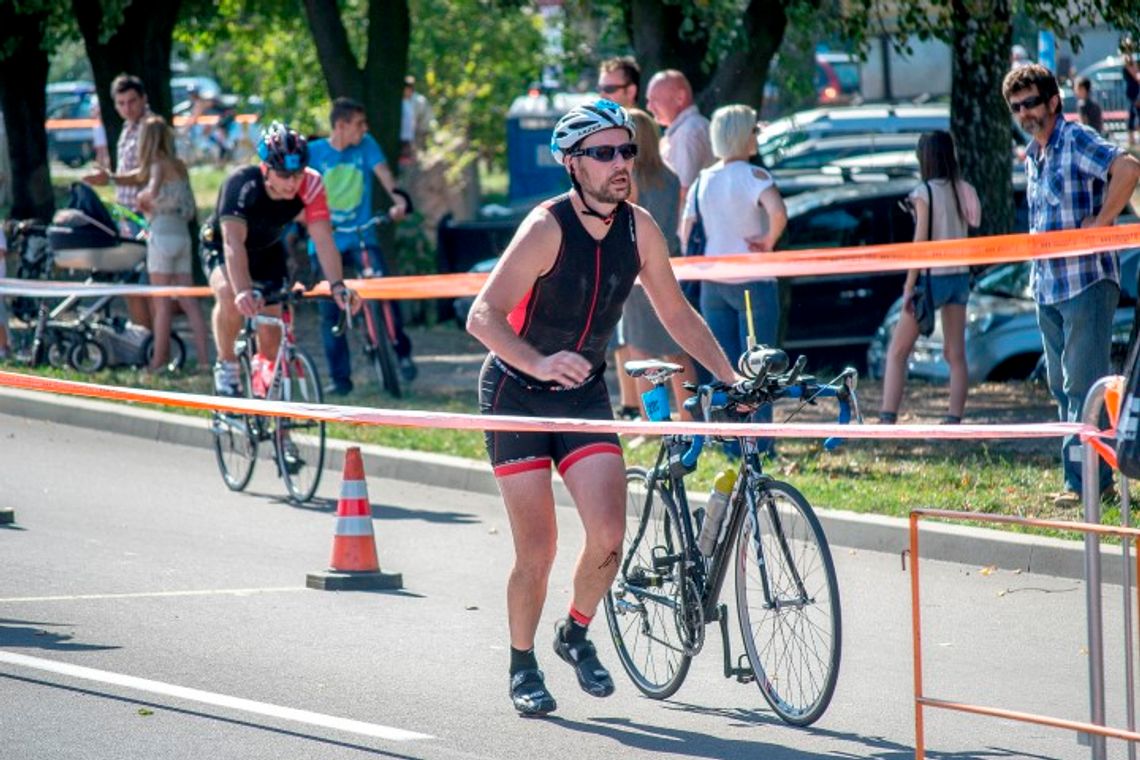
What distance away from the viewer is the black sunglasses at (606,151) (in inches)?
257

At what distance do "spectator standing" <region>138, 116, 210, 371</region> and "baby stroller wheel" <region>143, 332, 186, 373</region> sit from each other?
0.46 feet

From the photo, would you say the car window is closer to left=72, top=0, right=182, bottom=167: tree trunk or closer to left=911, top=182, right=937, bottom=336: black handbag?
left=911, top=182, right=937, bottom=336: black handbag

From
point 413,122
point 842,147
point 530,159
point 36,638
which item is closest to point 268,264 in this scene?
point 36,638

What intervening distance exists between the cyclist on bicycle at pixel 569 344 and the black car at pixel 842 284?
9752mm

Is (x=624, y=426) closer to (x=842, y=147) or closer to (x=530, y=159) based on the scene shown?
(x=842, y=147)

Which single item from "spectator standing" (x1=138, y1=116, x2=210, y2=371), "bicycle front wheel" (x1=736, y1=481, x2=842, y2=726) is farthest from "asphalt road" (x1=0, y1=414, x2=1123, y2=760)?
"spectator standing" (x1=138, y1=116, x2=210, y2=371)

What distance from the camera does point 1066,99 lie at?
1391 inches

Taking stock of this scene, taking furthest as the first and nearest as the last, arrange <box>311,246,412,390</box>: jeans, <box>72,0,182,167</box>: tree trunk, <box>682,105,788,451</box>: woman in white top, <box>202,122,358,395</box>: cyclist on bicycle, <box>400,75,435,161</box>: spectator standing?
1. <box>400,75,435,161</box>: spectator standing
2. <box>72,0,182,167</box>: tree trunk
3. <box>311,246,412,390</box>: jeans
4. <box>682,105,788,451</box>: woman in white top
5. <box>202,122,358,395</box>: cyclist on bicycle

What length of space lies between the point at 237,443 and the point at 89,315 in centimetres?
427

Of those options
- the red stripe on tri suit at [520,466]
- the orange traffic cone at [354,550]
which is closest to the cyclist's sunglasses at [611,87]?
the orange traffic cone at [354,550]

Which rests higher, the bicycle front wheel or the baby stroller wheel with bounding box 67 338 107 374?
the baby stroller wheel with bounding box 67 338 107 374

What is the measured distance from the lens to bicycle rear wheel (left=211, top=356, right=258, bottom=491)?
11305 mm

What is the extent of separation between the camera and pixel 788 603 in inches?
260

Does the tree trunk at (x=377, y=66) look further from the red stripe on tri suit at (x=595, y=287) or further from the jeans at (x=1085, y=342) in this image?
the red stripe on tri suit at (x=595, y=287)
